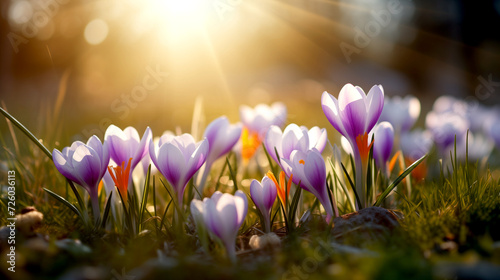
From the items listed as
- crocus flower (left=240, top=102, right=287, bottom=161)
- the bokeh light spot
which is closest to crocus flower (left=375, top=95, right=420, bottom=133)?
crocus flower (left=240, top=102, right=287, bottom=161)

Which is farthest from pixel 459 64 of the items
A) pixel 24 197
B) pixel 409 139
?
pixel 24 197

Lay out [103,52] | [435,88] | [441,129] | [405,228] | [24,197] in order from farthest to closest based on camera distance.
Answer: [435,88]
[103,52]
[441,129]
[24,197]
[405,228]

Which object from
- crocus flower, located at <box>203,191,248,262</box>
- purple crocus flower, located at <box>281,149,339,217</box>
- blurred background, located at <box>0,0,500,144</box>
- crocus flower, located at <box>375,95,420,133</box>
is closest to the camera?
crocus flower, located at <box>203,191,248,262</box>

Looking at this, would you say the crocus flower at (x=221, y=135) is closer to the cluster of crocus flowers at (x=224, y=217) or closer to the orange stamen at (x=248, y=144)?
the cluster of crocus flowers at (x=224, y=217)

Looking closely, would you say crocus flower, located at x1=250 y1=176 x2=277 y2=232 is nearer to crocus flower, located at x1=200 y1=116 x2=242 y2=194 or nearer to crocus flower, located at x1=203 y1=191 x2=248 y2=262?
crocus flower, located at x1=203 y1=191 x2=248 y2=262

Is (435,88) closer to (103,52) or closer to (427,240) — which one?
(103,52)

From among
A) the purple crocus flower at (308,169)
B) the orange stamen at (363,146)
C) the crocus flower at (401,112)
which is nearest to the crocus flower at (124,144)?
the purple crocus flower at (308,169)
